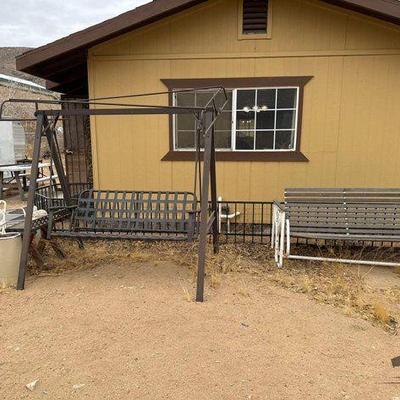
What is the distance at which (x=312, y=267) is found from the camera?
4.73 metres

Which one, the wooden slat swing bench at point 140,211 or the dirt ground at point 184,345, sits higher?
the wooden slat swing bench at point 140,211

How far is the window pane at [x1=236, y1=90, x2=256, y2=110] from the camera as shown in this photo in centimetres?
576

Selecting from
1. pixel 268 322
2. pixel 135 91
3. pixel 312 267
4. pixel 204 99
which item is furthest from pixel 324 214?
pixel 135 91

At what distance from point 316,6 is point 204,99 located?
84.5 inches

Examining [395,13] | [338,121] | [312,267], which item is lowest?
[312,267]

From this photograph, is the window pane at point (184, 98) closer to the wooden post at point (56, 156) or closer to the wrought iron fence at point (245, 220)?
the wrought iron fence at point (245, 220)

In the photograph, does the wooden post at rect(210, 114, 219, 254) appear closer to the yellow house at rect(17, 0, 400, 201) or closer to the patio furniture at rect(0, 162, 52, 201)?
the yellow house at rect(17, 0, 400, 201)

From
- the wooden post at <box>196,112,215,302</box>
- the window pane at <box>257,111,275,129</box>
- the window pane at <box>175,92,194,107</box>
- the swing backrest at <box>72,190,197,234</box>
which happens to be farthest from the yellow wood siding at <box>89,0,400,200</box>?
the wooden post at <box>196,112,215,302</box>

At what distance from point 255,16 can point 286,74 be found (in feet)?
3.25

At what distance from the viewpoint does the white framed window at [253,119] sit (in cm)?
573

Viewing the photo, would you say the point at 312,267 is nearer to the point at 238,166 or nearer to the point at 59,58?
the point at 238,166

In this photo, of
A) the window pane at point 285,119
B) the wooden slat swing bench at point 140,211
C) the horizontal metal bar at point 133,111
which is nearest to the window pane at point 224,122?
the window pane at point 285,119

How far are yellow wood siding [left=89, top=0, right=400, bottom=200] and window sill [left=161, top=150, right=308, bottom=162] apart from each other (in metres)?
0.08

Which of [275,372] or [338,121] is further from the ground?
[338,121]
